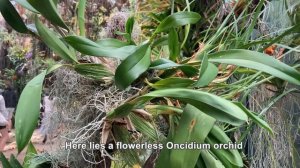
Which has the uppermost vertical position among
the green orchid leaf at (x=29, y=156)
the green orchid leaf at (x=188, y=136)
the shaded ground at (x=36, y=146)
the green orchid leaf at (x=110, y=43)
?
the green orchid leaf at (x=110, y=43)

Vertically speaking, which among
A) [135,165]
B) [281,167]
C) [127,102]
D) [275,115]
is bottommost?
[281,167]

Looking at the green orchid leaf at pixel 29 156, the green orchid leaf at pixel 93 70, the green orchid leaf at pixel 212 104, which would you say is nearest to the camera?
the green orchid leaf at pixel 212 104

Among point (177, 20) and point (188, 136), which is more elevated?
point (177, 20)

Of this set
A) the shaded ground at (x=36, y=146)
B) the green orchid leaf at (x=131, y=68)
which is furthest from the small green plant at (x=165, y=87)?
the shaded ground at (x=36, y=146)

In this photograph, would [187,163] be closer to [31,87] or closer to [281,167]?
[31,87]

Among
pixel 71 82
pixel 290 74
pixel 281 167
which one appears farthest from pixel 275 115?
pixel 71 82

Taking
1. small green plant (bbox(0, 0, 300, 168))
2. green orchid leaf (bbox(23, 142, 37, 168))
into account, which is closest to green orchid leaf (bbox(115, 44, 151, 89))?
small green plant (bbox(0, 0, 300, 168))

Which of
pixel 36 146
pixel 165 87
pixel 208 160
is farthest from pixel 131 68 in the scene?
pixel 36 146

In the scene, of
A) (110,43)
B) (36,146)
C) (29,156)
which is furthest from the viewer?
(36,146)

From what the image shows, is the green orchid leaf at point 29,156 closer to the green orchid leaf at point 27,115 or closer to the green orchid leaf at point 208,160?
the green orchid leaf at point 27,115

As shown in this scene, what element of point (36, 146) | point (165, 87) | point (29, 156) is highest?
point (165, 87)

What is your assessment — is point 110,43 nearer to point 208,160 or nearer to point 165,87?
point 165,87
